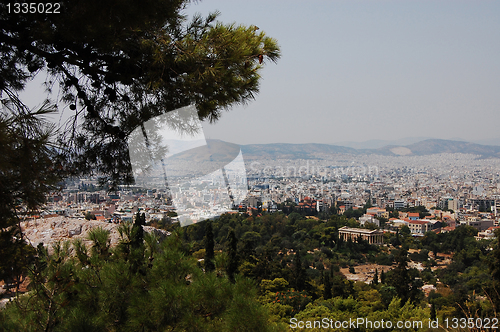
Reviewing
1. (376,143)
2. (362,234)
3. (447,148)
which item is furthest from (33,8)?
(376,143)

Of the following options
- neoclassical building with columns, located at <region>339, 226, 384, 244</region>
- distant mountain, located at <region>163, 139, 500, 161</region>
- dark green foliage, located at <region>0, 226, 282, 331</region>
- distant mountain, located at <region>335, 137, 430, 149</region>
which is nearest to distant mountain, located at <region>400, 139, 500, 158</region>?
distant mountain, located at <region>163, 139, 500, 161</region>

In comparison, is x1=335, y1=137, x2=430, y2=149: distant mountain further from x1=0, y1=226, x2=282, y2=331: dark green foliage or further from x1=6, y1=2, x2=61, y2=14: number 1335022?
x1=6, y1=2, x2=61, y2=14: number 1335022

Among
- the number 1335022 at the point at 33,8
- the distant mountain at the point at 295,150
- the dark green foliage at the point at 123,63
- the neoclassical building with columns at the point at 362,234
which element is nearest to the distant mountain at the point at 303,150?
the distant mountain at the point at 295,150

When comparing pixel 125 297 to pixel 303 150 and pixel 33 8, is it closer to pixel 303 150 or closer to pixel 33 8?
pixel 33 8

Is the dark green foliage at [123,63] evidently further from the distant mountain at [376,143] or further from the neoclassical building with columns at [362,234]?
the distant mountain at [376,143]

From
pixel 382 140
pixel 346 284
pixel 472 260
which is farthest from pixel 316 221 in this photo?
pixel 382 140
